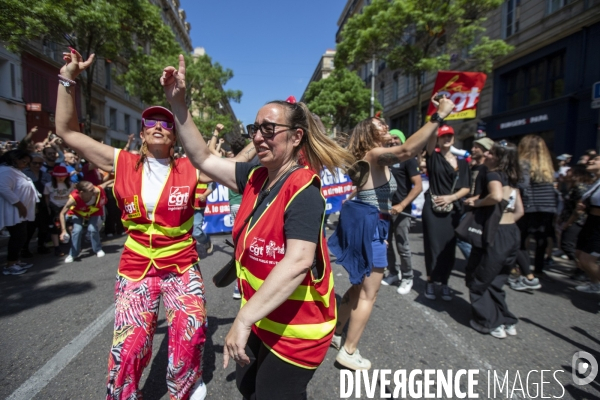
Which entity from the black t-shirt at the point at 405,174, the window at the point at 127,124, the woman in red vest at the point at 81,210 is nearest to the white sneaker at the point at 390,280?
the black t-shirt at the point at 405,174

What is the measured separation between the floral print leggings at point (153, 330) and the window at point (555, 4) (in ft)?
55.9

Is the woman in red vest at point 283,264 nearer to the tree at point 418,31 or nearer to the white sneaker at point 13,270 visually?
the white sneaker at point 13,270

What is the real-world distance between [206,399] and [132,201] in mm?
1411

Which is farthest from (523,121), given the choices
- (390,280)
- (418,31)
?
(390,280)

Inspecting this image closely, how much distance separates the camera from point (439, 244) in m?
4.12

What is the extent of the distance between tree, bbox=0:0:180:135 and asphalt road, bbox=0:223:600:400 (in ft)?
21.5

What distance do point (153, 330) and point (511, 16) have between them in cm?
1967

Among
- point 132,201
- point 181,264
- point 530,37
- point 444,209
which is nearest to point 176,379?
point 181,264

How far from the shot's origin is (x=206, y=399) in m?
2.27

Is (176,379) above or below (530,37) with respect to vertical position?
below

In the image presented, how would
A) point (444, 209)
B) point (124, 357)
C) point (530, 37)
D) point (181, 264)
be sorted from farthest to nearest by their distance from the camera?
1. point (530, 37)
2. point (444, 209)
3. point (181, 264)
4. point (124, 357)

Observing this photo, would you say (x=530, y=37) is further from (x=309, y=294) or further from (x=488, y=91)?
(x=309, y=294)

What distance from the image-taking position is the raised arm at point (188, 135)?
5.78 feet

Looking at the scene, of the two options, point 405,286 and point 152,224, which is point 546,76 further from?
point 152,224
